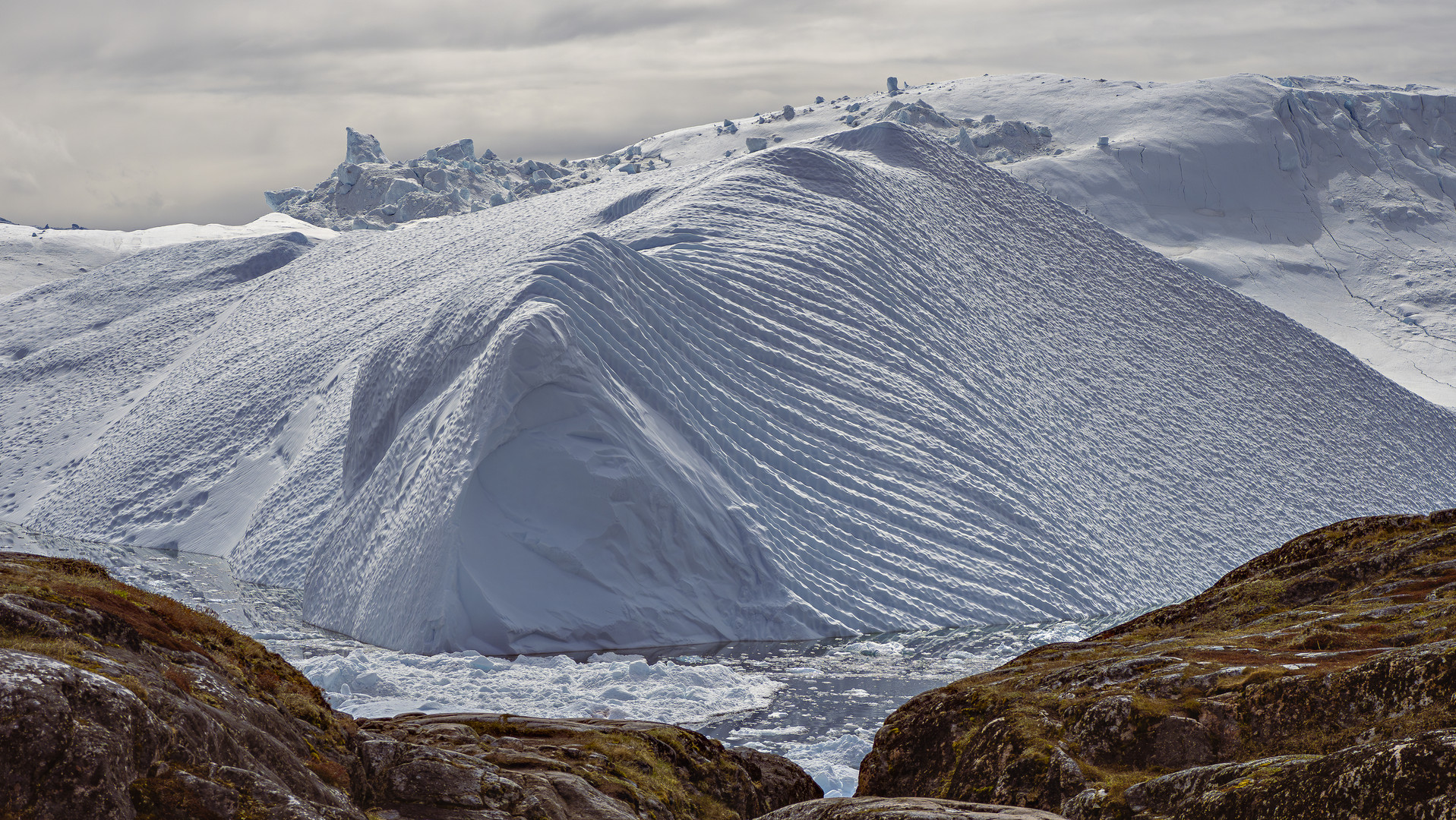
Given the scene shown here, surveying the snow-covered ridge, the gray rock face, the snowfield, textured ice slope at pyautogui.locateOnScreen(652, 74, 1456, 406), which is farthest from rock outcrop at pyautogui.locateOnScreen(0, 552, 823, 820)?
the snowfield

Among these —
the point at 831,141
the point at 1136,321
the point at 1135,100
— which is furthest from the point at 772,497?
the point at 1135,100

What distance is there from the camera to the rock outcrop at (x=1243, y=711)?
3600mm

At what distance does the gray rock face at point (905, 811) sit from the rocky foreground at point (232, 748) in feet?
0.04

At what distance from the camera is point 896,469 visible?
2189 cm

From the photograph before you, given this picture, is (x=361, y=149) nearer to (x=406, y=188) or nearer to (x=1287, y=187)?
(x=406, y=188)

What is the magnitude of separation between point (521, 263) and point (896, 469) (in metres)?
8.93

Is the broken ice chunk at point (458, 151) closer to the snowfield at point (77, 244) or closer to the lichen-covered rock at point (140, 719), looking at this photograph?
the snowfield at point (77, 244)

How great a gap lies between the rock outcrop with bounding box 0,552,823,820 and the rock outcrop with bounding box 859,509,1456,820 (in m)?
1.86

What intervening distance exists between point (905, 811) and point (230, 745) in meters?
2.65

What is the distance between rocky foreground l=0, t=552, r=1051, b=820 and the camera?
3357mm

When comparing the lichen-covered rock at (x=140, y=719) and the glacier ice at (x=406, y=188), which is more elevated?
the glacier ice at (x=406, y=188)

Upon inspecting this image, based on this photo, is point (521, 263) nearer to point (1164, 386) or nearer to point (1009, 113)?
point (1164, 386)

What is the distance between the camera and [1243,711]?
5238mm

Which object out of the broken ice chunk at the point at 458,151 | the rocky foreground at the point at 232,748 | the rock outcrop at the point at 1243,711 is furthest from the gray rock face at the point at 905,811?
the broken ice chunk at the point at 458,151
